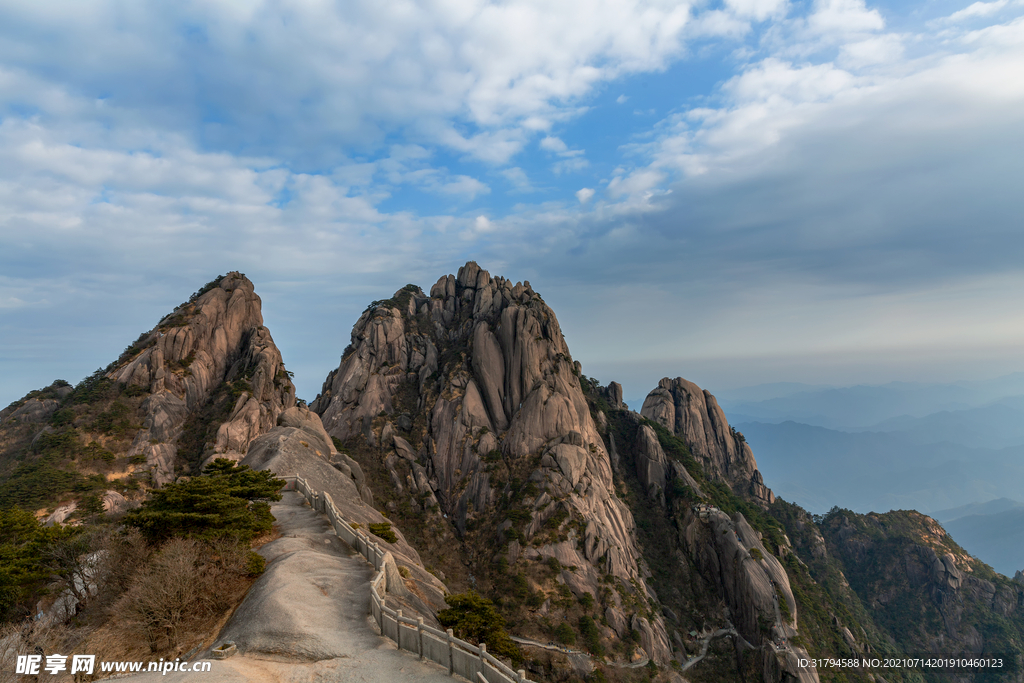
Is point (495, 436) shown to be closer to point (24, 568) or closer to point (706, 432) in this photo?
point (24, 568)

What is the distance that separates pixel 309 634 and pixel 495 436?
258ft

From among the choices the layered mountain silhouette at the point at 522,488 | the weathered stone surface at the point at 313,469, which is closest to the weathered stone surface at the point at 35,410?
the layered mountain silhouette at the point at 522,488

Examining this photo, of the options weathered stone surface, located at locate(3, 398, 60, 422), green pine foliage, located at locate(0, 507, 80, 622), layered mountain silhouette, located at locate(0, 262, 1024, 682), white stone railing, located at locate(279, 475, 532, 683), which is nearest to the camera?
white stone railing, located at locate(279, 475, 532, 683)

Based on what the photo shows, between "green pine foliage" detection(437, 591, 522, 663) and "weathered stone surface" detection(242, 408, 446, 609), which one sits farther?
"weathered stone surface" detection(242, 408, 446, 609)

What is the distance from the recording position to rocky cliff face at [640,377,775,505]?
13112 cm

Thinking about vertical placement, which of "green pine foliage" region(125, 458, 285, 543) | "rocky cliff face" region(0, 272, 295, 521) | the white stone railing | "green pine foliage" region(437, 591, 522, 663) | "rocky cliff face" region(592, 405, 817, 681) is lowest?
"rocky cliff face" region(592, 405, 817, 681)

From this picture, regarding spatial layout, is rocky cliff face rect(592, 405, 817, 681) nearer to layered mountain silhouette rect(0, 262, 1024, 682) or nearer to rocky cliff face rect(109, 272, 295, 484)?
layered mountain silhouette rect(0, 262, 1024, 682)

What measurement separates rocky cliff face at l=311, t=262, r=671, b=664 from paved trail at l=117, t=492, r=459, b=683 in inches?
2203

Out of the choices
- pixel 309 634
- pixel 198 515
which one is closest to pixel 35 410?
pixel 198 515

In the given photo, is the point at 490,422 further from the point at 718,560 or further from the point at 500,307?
the point at 718,560

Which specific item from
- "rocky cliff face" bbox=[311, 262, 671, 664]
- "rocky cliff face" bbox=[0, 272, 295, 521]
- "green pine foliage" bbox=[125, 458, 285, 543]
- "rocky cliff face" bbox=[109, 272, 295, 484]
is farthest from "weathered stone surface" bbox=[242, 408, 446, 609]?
"rocky cliff face" bbox=[311, 262, 671, 664]

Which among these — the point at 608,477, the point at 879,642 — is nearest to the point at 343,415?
the point at 608,477

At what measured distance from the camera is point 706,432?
139 meters

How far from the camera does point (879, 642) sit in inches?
3487
